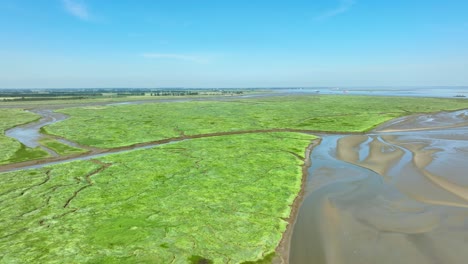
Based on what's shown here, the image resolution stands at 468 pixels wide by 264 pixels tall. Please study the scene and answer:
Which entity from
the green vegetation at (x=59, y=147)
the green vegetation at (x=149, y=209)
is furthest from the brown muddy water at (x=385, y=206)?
the green vegetation at (x=59, y=147)

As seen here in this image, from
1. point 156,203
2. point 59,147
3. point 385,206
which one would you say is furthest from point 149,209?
point 59,147

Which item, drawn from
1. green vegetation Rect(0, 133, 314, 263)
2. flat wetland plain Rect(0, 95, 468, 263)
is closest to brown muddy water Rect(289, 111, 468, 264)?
flat wetland plain Rect(0, 95, 468, 263)

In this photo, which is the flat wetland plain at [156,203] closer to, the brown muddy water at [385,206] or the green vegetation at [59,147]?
the green vegetation at [59,147]

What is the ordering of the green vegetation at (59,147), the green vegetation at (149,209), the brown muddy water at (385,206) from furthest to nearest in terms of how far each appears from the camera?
the green vegetation at (59,147) → the brown muddy water at (385,206) → the green vegetation at (149,209)

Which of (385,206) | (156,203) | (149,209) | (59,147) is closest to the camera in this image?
(149,209)

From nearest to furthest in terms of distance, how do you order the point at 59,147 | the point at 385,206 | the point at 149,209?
the point at 149,209, the point at 385,206, the point at 59,147

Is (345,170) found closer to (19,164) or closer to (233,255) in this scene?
(233,255)

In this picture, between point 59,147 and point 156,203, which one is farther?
point 59,147

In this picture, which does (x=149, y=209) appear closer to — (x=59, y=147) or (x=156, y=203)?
(x=156, y=203)
